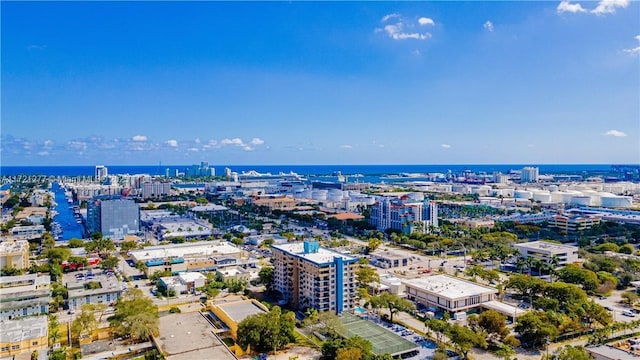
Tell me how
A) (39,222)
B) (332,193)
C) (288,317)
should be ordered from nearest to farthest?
(288,317) → (39,222) → (332,193)

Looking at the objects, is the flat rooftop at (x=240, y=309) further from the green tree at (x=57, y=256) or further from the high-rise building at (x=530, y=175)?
the high-rise building at (x=530, y=175)

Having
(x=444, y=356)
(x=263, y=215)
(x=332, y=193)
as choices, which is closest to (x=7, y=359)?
(x=444, y=356)

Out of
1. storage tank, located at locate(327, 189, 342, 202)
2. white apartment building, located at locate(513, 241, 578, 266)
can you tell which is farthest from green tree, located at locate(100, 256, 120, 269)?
storage tank, located at locate(327, 189, 342, 202)

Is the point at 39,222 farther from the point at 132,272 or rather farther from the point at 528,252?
the point at 528,252

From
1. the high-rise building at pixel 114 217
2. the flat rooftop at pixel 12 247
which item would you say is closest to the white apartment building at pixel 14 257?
the flat rooftop at pixel 12 247

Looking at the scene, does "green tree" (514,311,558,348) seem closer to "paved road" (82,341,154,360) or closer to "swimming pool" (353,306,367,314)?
"swimming pool" (353,306,367,314)

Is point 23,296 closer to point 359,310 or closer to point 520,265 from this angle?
point 359,310
